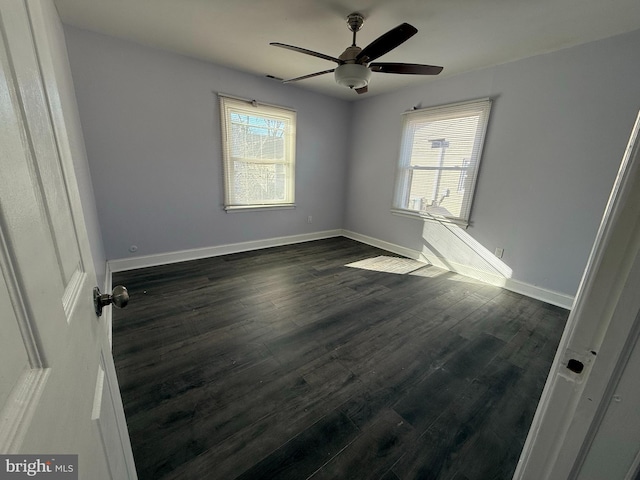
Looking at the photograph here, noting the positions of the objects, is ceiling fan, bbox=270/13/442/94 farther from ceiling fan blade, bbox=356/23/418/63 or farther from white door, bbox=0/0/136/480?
white door, bbox=0/0/136/480

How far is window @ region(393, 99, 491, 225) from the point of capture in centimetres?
316

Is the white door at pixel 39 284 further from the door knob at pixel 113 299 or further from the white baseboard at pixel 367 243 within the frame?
the white baseboard at pixel 367 243

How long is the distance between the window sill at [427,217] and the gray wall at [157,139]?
2150 millimetres

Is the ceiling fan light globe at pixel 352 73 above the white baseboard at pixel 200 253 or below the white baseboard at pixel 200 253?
above

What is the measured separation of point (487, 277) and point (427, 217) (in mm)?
1114

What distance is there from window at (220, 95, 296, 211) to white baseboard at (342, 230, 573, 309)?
6.37 feet

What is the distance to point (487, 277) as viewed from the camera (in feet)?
10.6

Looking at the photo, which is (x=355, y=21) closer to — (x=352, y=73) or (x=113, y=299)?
(x=352, y=73)

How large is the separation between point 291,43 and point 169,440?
328 centimetres

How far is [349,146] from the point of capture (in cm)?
480

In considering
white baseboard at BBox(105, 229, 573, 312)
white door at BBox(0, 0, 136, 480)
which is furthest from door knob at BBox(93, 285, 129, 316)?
white baseboard at BBox(105, 229, 573, 312)

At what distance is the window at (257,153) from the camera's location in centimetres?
352


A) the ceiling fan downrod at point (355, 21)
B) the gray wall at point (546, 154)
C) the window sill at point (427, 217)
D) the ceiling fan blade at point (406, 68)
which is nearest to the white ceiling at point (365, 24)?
the ceiling fan downrod at point (355, 21)

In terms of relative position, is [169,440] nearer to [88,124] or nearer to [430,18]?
[88,124]
